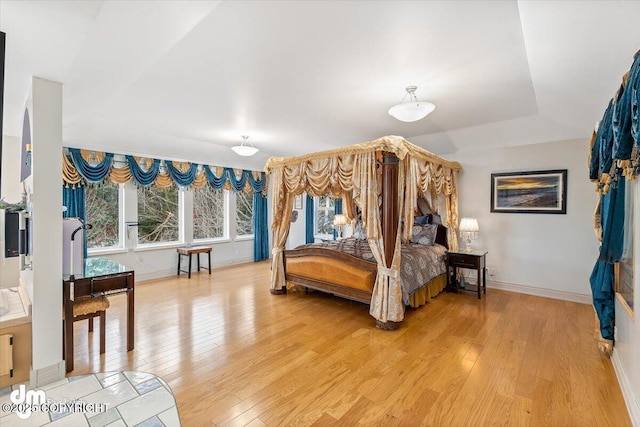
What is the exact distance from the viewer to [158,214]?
5859 mm

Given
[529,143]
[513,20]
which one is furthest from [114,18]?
[529,143]

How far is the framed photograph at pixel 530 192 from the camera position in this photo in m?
4.29

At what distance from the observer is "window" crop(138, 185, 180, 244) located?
5.63m

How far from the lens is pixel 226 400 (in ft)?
6.77

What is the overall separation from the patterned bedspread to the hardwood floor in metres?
0.40

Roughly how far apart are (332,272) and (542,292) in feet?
10.9

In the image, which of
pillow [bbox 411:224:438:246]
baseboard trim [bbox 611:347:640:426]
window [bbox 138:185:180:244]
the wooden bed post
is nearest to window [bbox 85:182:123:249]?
window [bbox 138:185:180:244]

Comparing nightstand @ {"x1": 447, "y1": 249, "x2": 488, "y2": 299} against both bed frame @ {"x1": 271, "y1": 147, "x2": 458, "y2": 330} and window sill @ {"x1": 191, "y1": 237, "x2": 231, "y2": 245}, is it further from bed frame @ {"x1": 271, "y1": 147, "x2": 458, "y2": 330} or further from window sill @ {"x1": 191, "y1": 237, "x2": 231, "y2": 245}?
window sill @ {"x1": 191, "y1": 237, "x2": 231, "y2": 245}

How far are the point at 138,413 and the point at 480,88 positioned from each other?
4.10 meters

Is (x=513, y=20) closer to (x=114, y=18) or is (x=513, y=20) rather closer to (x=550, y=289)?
(x=114, y=18)

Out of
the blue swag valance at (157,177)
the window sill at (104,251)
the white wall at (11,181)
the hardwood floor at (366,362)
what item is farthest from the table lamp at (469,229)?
the white wall at (11,181)

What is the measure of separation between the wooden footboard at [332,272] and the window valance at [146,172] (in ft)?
9.61

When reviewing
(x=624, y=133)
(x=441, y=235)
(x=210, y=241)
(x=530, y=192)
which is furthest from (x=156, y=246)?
(x=530, y=192)

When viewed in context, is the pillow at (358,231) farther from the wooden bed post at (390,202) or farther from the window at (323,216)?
the wooden bed post at (390,202)
